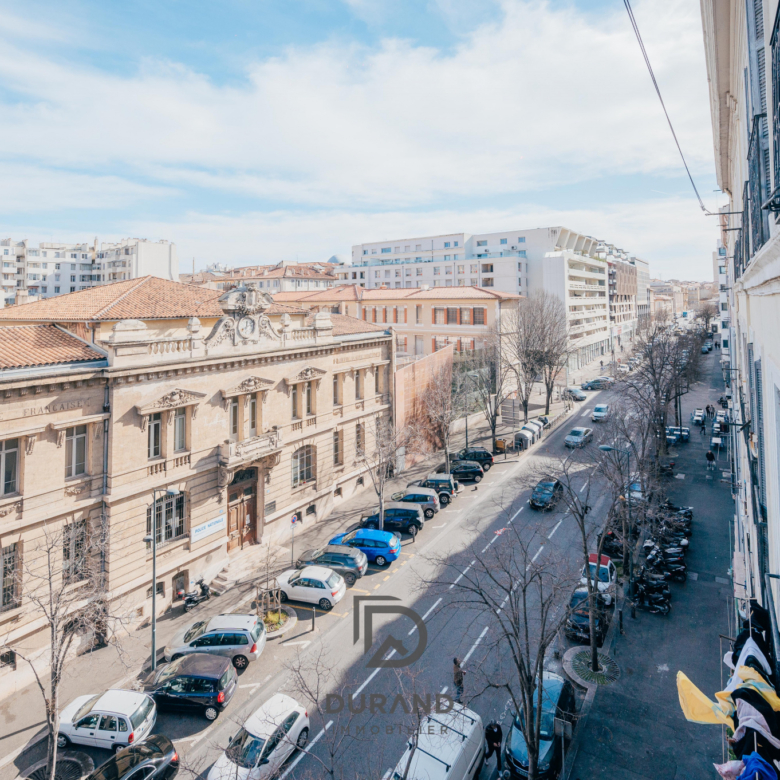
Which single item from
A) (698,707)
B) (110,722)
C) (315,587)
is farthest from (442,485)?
(698,707)

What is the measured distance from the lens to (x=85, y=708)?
50.4ft

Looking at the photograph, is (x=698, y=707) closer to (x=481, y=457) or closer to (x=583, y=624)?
(x=583, y=624)

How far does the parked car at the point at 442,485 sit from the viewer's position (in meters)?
32.6

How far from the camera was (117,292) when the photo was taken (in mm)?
25625

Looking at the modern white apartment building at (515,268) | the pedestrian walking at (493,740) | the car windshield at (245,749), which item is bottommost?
the pedestrian walking at (493,740)

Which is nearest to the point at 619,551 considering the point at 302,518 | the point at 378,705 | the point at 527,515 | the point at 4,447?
the point at 527,515

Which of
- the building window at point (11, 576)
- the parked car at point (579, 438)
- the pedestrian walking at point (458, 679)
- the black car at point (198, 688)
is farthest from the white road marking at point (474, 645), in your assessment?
the parked car at point (579, 438)

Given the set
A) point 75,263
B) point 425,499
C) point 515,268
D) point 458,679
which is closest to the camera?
point 458,679

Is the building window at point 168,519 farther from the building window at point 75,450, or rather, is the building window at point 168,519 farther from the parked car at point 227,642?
the parked car at point 227,642

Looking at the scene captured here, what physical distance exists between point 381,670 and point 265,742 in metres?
5.59

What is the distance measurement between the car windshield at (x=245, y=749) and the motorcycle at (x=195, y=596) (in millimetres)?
9647

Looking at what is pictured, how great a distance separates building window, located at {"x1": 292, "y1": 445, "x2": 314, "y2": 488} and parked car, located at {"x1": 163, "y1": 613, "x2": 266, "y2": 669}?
10801mm

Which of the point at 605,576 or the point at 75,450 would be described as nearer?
the point at 75,450

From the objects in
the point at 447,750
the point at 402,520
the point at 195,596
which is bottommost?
the point at 195,596
